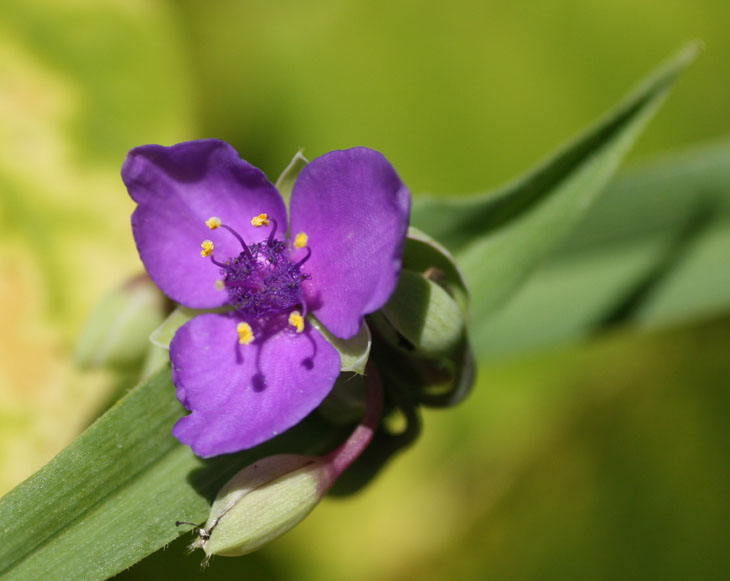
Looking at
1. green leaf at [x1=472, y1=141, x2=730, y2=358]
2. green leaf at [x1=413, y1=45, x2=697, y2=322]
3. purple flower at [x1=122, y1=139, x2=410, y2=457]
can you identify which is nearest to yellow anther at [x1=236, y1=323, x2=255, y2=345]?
purple flower at [x1=122, y1=139, x2=410, y2=457]

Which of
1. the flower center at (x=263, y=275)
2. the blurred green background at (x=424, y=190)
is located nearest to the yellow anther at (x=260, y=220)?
the flower center at (x=263, y=275)

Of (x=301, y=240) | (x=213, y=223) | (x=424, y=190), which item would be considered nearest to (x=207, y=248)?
(x=213, y=223)

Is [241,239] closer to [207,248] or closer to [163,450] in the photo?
[207,248]

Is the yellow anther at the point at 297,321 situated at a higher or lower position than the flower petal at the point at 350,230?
lower

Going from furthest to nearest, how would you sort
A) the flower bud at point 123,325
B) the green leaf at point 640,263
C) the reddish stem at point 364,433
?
the green leaf at point 640,263, the flower bud at point 123,325, the reddish stem at point 364,433

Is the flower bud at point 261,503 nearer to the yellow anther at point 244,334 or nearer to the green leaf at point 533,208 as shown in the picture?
the yellow anther at point 244,334

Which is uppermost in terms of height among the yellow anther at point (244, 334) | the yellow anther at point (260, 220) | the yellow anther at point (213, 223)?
the yellow anther at point (213, 223)

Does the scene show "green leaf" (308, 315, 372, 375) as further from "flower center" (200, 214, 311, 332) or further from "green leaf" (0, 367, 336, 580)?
"green leaf" (0, 367, 336, 580)
